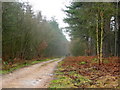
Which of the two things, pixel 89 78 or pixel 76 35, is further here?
pixel 76 35

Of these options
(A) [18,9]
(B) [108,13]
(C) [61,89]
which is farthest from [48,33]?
(C) [61,89]

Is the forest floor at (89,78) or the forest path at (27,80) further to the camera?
the forest path at (27,80)

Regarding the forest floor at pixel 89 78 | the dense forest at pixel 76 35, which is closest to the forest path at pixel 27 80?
the dense forest at pixel 76 35

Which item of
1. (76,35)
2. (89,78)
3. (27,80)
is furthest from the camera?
(76,35)

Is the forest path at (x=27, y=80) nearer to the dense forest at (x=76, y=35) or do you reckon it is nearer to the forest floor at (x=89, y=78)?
the dense forest at (x=76, y=35)

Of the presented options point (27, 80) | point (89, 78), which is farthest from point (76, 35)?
point (27, 80)

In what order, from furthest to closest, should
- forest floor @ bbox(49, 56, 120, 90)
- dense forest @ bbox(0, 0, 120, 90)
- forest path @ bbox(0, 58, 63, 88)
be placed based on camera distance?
dense forest @ bbox(0, 0, 120, 90) < forest path @ bbox(0, 58, 63, 88) < forest floor @ bbox(49, 56, 120, 90)

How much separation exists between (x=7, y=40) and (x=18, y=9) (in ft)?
14.0

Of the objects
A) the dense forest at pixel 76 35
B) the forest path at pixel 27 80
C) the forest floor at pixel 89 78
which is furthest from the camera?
the dense forest at pixel 76 35

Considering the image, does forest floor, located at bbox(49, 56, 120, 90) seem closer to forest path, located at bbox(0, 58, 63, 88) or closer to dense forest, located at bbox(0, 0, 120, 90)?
dense forest, located at bbox(0, 0, 120, 90)

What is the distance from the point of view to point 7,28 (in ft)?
59.4

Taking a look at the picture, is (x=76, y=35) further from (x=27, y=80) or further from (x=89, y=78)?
(x=27, y=80)

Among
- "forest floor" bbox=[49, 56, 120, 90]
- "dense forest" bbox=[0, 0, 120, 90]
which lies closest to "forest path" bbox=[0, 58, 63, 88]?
"dense forest" bbox=[0, 0, 120, 90]

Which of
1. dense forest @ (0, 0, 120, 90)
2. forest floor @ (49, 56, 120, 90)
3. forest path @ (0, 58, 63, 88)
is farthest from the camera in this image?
dense forest @ (0, 0, 120, 90)
